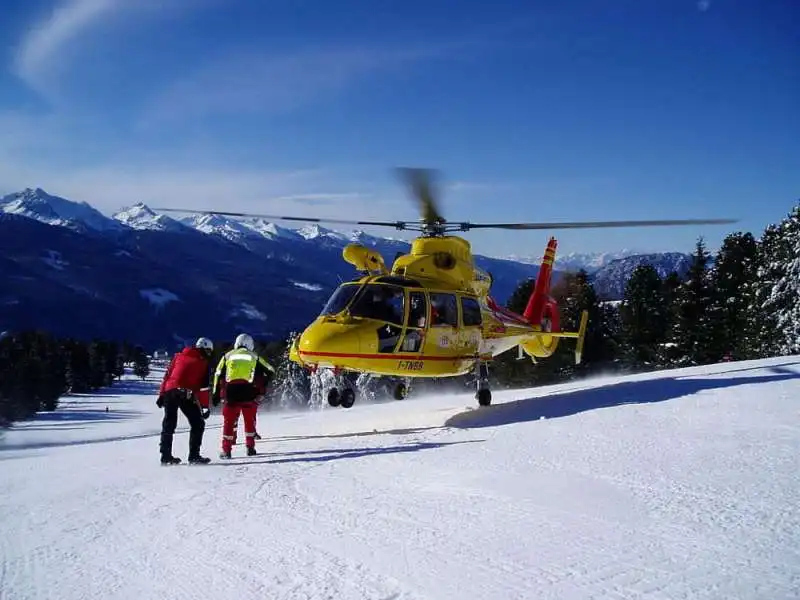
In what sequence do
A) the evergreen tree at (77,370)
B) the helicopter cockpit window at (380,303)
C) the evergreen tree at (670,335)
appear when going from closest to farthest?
the helicopter cockpit window at (380,303) → the evergreen tree at (670,335) → the evergreen tree at (77,370)

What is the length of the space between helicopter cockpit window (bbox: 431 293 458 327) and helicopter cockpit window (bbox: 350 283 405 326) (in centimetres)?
98

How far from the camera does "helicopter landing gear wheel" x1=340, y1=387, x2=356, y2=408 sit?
12805 mm

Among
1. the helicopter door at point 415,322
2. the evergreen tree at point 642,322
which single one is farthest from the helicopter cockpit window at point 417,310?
the evergreen tree at point 642,322

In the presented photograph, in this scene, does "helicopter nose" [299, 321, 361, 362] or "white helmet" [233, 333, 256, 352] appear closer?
"white helmet" [233, 333, 256, 352]

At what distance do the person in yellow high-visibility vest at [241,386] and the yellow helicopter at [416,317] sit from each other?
6.17 ft

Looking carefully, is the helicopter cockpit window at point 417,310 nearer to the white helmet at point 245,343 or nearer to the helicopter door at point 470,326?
the helicopter door at point 470,326

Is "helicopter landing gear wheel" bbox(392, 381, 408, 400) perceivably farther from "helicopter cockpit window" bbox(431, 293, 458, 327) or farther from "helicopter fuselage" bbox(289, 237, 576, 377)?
"helicopter cockpit window" bbox(431, 293, 458, 327)

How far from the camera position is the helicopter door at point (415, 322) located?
1305cm

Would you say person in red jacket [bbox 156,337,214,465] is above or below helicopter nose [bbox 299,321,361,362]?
below

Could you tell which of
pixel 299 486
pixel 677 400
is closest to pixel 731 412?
pixel 677 400

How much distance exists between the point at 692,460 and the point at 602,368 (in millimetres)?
42262

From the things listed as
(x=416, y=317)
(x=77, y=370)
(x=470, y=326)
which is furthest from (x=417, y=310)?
(x=77, y=370)

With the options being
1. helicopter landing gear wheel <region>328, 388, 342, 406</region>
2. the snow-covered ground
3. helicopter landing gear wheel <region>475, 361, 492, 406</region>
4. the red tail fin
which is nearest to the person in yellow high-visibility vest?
the snow-covered ground

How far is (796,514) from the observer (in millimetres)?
5043
